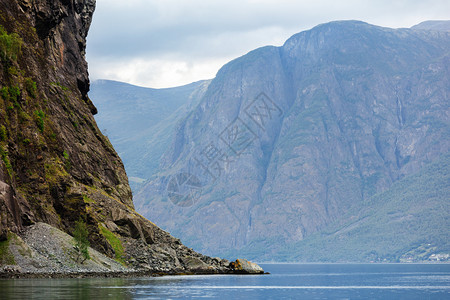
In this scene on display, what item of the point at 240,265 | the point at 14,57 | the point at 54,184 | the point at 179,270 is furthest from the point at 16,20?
the point at 240,265

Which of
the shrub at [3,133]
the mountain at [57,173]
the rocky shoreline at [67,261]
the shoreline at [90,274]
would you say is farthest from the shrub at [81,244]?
the shrub at [3,133]

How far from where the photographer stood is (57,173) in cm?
12400

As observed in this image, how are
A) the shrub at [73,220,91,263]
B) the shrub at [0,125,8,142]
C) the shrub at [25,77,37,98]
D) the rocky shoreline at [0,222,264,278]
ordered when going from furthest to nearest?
the shrub at [25,77,37,98] < the shrub at [73,220,91,263] < the shrub at [0,125,8,142] < the rocky shoreline at [0,222,264,278]

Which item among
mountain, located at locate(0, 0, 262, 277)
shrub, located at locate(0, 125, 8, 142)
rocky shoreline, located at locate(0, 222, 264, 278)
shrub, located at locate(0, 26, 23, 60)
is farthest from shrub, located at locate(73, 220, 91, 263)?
shrub, located at locate(0, 26, 23, 60)

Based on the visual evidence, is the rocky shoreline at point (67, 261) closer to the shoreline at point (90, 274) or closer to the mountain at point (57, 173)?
the shoreline at point (90, 274)

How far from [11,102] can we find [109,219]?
3994cm

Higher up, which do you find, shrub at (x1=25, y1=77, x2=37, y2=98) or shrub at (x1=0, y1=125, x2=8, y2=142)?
shrub at (x1=25, y1=77, x2=37, y2=98)

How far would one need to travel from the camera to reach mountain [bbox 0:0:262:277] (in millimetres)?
103500

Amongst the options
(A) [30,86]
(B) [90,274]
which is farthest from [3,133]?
(B) [90,274]

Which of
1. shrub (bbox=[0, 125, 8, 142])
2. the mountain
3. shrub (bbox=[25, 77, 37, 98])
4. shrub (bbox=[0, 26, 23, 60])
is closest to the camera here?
the mountain

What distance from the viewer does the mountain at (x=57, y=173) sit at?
340 feet

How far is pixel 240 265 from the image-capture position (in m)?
174

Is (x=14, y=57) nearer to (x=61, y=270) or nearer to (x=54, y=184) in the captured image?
(x=54, y=184)

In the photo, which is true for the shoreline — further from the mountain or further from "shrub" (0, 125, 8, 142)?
"shrub" (0, 125, 8, 142)
